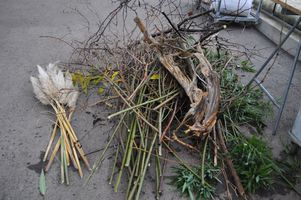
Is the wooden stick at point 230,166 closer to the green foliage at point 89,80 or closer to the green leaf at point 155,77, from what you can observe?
the green leaf at point 155,77

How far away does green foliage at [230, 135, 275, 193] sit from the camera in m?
1.88

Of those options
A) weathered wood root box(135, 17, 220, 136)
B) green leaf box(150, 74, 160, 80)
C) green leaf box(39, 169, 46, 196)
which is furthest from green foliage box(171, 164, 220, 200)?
green leaf box(39, 169, 46, 196)

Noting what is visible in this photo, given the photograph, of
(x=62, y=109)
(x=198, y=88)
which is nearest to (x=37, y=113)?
(x=62, y=109)

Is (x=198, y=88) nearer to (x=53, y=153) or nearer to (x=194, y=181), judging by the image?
(x=194, y=181)

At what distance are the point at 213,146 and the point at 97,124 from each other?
1.05 metres

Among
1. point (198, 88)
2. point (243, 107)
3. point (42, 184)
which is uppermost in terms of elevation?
point (198, 88)

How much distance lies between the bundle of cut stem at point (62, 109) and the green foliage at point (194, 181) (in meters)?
0.68

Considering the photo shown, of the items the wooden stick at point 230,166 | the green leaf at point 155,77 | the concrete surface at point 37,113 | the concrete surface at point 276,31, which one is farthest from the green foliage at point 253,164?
the concrete surface at point 276,31

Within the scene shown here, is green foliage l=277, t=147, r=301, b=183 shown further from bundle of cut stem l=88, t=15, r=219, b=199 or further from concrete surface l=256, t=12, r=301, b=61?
concrete surface l=256, t=12, r=301, b=61

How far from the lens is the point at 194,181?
1.88 m

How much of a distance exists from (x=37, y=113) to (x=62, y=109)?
1.06ft

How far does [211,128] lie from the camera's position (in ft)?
6.60

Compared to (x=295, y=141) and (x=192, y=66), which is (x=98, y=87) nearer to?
(x=192, y=66)

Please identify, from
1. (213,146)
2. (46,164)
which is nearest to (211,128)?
(213,146)
